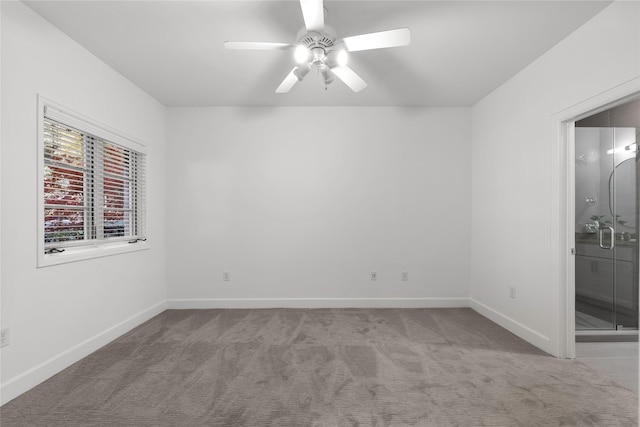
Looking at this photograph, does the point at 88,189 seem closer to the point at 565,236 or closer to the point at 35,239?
the point at 35,239

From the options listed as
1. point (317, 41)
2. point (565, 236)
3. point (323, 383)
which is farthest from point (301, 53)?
point (565, 236)

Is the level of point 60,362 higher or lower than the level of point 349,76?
lower

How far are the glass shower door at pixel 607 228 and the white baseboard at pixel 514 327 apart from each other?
2.66 feet

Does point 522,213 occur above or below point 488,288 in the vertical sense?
above

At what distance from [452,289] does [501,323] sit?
742mm

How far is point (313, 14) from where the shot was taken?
1.71 metres

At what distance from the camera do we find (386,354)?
8.20 ft

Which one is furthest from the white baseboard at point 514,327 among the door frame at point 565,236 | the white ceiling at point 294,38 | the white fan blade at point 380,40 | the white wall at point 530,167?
the white fan blade at point 380,40

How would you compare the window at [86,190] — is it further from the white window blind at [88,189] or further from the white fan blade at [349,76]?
the white fan blade at [349,76]

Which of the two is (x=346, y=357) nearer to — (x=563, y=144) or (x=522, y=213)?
(x=522, y=213)

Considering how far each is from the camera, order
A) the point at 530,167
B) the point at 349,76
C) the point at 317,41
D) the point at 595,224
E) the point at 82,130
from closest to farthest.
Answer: the point at 317,41
the point at 349,76
the point at 82,130
the point at 530,167
the point at 595,224

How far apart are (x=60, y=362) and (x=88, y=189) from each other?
1.45 m

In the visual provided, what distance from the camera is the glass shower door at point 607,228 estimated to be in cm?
307

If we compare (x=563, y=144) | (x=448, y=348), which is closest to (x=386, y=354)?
(x=448, y=348)
